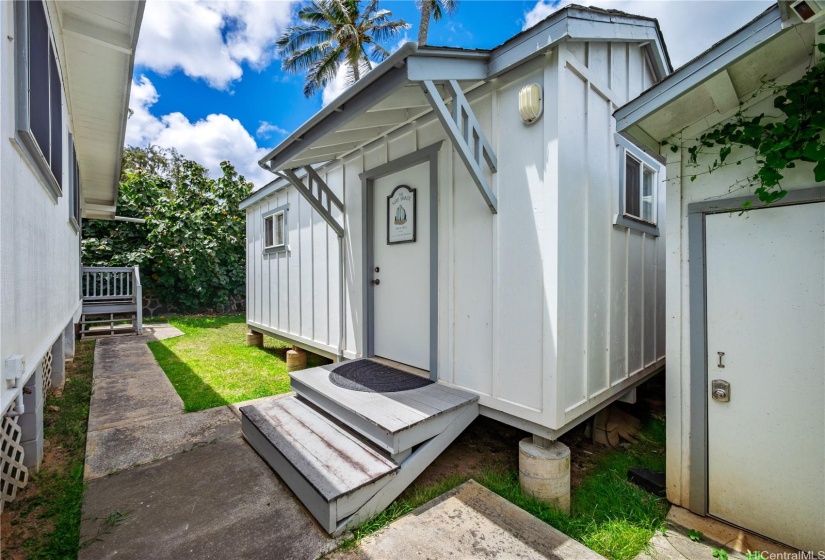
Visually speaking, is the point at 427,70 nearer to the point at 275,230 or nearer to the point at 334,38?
the point at 275,230

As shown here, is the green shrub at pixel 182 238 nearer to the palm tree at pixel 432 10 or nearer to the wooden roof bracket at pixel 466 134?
the palm tree at pixel 432 10

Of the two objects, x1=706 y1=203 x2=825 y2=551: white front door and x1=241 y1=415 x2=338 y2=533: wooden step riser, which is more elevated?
x1=706 y1=203 x2=825 y2=551: white front door

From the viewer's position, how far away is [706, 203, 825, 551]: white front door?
2.16 meters

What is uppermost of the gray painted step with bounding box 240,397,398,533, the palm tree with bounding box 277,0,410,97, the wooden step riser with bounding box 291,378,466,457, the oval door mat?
the palm tree with bounding box 277,0,410,97

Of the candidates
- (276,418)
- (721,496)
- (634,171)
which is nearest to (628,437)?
(721,496)

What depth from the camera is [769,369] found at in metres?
2.31

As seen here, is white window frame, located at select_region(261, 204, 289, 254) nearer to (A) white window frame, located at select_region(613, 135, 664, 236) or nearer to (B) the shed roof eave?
Answer: (B) the shed roof eave

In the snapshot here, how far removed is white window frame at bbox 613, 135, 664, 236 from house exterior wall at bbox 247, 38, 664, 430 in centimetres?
12

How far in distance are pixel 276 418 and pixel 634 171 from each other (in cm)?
431

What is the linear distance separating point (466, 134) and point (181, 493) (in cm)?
330

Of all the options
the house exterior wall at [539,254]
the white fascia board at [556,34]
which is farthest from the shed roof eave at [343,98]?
the house exterior wall at [539,254]

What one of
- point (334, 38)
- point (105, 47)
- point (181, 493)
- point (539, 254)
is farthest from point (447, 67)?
point (334, 38)

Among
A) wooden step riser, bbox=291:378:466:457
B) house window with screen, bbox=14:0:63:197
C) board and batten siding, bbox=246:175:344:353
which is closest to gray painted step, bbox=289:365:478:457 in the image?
wooden step riser, bbox=291:378:466:457

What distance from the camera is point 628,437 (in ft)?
12.1
